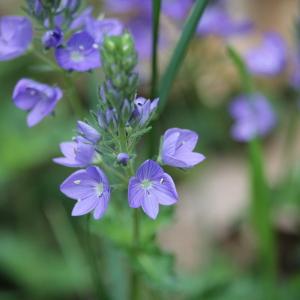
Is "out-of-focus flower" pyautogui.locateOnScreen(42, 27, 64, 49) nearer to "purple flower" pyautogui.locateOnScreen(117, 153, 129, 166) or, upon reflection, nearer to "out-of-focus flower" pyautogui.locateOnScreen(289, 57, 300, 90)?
"purple flower" pyautogui.locateOnScreen(117, 153, 129, 166)

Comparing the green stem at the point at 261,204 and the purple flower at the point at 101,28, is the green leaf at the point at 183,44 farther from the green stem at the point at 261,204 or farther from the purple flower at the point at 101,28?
the green stem at the point at 261,204

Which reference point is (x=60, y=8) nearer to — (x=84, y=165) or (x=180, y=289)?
(x=84, y=165)

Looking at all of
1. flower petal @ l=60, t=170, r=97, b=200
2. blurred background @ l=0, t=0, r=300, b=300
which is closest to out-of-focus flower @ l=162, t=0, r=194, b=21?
blurred background @ l=0, t=0, r=300, b=300

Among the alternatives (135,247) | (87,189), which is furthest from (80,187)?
(135,247)

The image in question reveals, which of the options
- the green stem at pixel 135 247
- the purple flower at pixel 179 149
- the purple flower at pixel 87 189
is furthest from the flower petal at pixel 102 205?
the green stem at pixel 135 247

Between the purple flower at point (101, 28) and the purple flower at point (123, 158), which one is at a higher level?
the purple flower at point (101, 28)

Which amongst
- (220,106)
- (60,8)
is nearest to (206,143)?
(220,106)
